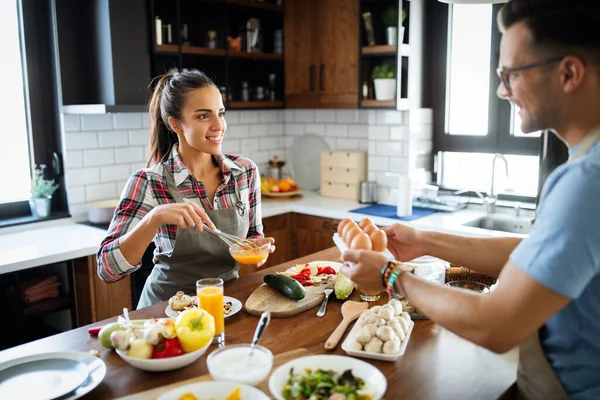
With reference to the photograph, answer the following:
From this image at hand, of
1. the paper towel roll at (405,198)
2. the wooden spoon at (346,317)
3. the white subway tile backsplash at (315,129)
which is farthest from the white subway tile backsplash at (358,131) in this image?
the wooden spoon at (346,317)

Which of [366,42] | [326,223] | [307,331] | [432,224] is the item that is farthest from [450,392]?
[366,42]

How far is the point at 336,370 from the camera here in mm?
1461

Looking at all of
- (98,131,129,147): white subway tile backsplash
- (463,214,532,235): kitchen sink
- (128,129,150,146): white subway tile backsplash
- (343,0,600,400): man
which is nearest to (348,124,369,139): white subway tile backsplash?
(463,214,532,235): kitchen sink

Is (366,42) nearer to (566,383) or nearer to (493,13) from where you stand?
(493,13)

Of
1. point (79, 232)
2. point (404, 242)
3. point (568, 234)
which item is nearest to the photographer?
point (568, 234)

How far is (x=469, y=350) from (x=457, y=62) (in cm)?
305

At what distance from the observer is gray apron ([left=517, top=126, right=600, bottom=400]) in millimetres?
1393

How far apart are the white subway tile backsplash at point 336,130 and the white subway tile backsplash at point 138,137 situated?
60.2 inches

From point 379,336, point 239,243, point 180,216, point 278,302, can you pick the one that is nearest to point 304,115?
point 239,243

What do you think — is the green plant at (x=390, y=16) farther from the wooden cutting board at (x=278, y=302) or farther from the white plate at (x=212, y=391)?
the white plate at (x=212, y=391)

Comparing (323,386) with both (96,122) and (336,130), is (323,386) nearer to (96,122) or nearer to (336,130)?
(96,122)

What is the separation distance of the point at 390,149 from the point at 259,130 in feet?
4.14

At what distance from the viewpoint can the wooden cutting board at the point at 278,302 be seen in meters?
1.92

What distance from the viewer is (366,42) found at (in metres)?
4.14
